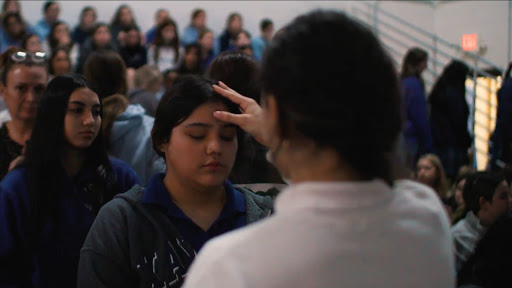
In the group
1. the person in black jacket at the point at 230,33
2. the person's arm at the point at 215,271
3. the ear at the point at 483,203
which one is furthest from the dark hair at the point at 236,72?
the person in black jacket at the point at 230,33

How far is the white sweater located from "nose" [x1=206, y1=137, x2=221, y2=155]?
103cm

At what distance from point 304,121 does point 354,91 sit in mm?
97

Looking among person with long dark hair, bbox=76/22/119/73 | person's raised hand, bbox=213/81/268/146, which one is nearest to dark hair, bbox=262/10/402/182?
person's raised hand, bbox=213/81/268/146

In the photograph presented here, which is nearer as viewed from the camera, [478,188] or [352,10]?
[478,188]

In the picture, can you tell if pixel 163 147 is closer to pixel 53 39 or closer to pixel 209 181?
pixel 209 181

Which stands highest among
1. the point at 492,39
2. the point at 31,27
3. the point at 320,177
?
the point at 320,177

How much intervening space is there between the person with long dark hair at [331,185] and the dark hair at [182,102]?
3.35 feet

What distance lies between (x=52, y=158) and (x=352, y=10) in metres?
9.24

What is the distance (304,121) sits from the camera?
1189mm

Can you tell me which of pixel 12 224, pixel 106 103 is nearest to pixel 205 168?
pixel 12 224

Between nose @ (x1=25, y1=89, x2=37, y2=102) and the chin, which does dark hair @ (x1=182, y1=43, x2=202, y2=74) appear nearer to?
nose @ (x1=25, y1=89, x2=37, y2=102)

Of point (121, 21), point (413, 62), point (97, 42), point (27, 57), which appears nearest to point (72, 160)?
point (27, 57)

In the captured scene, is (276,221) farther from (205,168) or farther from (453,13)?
(453,13)

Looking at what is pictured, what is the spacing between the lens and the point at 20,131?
11.5 ft
